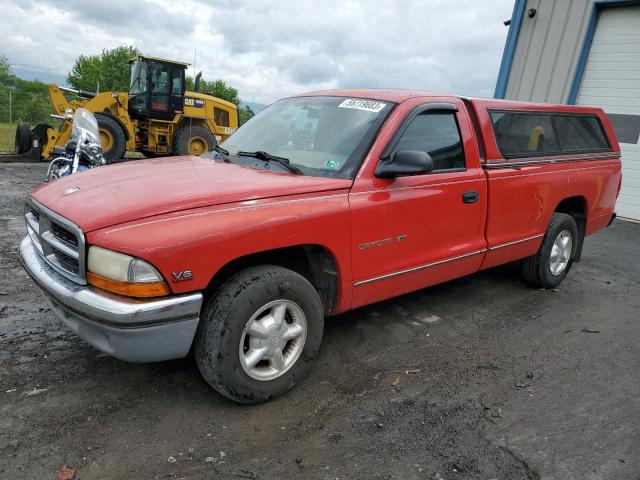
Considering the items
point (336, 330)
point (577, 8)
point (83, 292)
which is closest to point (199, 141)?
point (577, 8)

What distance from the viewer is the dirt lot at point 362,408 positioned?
233 cm

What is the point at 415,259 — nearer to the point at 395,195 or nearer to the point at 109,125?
the point at 395,195

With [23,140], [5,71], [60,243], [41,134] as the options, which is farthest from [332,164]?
[5,71]

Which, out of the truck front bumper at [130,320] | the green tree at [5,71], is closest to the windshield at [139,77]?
the truck front bumper at [130,320]

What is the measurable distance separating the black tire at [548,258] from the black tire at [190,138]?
9.80 meters

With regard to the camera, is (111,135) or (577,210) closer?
(577,210)

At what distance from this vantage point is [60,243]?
2.55 meters

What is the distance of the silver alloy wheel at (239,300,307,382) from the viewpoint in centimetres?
265

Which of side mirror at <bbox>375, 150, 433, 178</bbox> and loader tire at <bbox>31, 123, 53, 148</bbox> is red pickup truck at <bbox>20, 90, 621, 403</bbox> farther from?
loader tire at <bbox>31, 123, 53, 148</bbox>

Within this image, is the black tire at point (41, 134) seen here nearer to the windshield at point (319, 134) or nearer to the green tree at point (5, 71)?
the windshield at point (319, 134)

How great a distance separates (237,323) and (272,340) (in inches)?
11.7

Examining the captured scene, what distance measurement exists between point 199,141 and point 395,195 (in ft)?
37.2

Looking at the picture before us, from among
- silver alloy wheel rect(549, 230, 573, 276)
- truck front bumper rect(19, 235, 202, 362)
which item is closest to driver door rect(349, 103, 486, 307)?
truck front bumper rect(19, 235, 202, 362)

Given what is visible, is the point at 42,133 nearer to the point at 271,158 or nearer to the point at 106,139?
the point at 106,139
